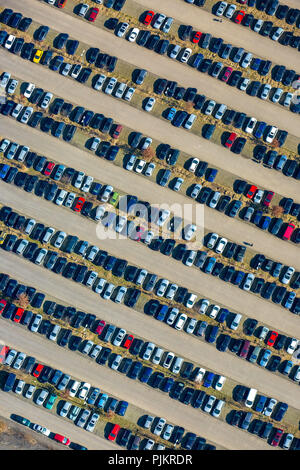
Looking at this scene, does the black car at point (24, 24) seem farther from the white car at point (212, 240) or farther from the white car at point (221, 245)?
the white car at point (221, 245)

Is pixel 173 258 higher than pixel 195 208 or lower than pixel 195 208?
lower

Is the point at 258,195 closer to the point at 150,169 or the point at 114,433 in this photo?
the point at 150,169

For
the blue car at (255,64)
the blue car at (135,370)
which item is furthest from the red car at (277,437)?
the blue car at (255,64)

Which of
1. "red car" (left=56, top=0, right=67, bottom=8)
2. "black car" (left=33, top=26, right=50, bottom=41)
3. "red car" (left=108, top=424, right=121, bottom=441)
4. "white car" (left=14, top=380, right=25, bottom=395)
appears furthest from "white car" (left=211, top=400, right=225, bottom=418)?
"red car" (left=56, top=0, right=67, bottom=8)

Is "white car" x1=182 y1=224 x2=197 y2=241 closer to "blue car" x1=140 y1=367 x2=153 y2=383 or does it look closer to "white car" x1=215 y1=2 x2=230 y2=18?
"blue car" x1=140 y1=367 x2=153 y2=383

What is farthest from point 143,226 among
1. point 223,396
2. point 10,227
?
point 223,396
